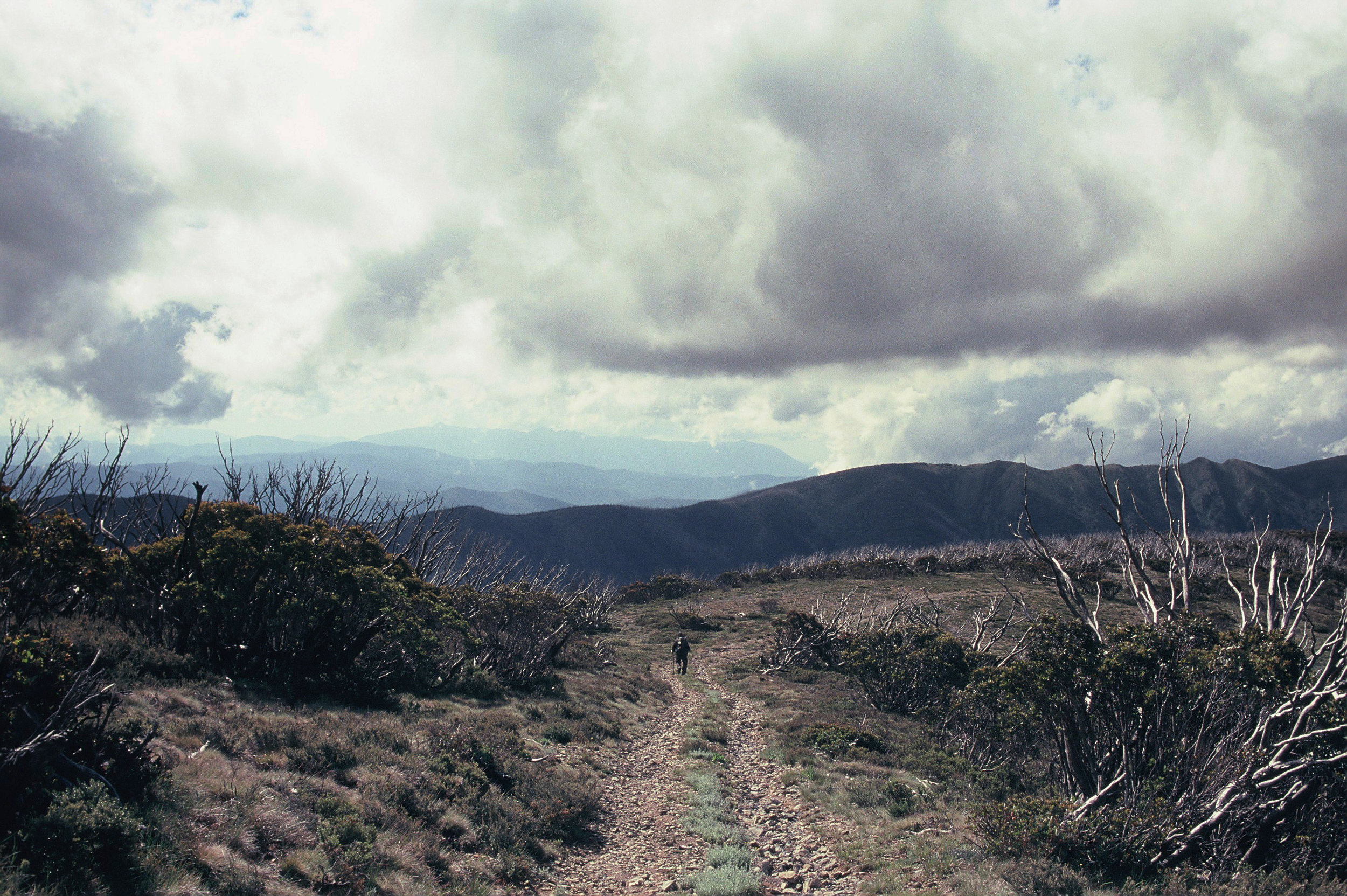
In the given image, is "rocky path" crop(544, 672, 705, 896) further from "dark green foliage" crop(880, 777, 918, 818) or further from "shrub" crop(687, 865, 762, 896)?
"dark green foliage" crop(880, 777, 918, 818)

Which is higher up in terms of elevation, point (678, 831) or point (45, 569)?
point (45, 569)

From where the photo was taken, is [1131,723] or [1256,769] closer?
[1256,769]

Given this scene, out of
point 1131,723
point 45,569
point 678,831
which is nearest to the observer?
point 1131,723

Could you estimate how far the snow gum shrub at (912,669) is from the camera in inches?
755

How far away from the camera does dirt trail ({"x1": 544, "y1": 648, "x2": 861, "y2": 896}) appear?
8.80m

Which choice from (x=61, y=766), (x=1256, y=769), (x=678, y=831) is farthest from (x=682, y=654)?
(x=61, y=766)

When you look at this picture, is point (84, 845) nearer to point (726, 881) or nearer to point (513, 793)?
point (513, 793)

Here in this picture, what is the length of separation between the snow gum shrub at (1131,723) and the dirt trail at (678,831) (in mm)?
2758

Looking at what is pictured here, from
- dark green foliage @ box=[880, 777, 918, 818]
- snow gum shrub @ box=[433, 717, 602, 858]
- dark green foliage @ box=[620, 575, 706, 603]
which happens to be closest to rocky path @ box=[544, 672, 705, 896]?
snow gum shrub @ box=[433, 717, 602, 858]

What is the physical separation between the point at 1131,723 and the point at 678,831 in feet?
24.3

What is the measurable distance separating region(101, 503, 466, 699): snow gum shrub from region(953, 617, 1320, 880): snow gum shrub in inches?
494

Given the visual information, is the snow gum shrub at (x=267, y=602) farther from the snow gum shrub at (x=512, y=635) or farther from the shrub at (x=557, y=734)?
the snow gum shrub at (x=512, y=635)

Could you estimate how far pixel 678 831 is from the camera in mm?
10555

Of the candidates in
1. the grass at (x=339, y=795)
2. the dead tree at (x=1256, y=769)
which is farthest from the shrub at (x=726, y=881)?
the dead tree at (x=1256, y=769)
